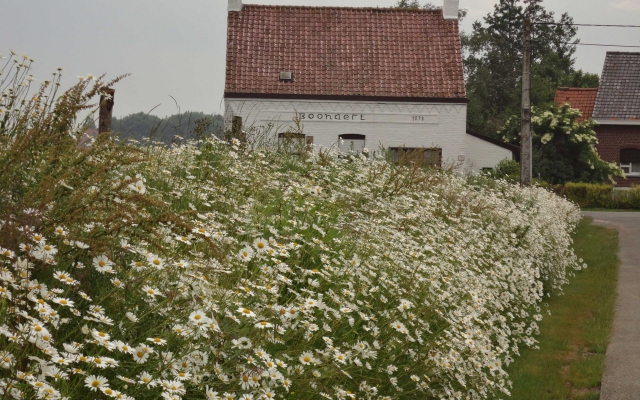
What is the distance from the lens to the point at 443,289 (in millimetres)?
6645

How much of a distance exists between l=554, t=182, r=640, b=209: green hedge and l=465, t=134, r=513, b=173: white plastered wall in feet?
12.8

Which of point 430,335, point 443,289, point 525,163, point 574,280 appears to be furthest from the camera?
point 525,163

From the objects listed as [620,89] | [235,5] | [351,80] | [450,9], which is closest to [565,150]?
[620,89]

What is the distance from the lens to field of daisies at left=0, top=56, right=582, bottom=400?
11.2 ft

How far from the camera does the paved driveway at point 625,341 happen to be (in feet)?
22.1

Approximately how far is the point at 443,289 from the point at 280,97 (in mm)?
21962

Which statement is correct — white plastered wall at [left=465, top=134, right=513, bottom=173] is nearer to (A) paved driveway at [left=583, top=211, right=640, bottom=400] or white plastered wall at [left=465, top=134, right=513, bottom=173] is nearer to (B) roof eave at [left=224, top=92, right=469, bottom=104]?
(B) roof eave at [left=224, top=92, right=469, bottom=104]

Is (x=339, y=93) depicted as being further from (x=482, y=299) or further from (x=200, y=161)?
(x=482, y=299)

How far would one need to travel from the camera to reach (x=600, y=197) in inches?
1298

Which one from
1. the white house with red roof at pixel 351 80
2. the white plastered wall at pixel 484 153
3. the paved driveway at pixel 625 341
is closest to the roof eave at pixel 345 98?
the white house with red roof at pixel 351 80

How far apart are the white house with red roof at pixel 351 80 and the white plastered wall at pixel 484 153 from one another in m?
1.25

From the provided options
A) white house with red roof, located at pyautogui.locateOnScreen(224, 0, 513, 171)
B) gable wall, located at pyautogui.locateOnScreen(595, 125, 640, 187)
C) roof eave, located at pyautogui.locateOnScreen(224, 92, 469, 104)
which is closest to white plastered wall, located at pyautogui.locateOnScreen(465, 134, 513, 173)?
white house with red roof, located at pyautogui.locateOnScreen(224, 0, 513, 171)

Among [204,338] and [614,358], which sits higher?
[204,338]

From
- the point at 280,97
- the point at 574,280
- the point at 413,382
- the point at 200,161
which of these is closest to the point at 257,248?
the point at 413,382
